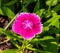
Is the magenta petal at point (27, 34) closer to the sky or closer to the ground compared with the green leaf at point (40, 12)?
closer to the ground

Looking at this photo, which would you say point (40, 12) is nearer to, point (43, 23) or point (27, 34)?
point (43, 23)

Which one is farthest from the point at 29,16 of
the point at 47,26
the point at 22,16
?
the point at 47,26

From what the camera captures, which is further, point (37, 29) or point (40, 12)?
point (40, 12)

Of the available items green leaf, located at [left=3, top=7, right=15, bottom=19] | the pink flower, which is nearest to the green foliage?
green leaf, located at [left=3, top=7, right=15, bottom=19]

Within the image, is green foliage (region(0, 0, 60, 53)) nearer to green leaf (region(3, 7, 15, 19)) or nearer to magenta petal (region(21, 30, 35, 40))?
green leaf (region(3, 7, 15, 19))

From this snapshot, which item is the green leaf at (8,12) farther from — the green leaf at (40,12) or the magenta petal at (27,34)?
the magenta petal at (27,34)

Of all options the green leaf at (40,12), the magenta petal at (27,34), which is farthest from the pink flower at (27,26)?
the green leaf at (40,12)

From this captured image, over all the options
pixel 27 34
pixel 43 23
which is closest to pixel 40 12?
pixel 43 23

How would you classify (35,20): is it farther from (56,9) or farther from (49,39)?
(56,9)
